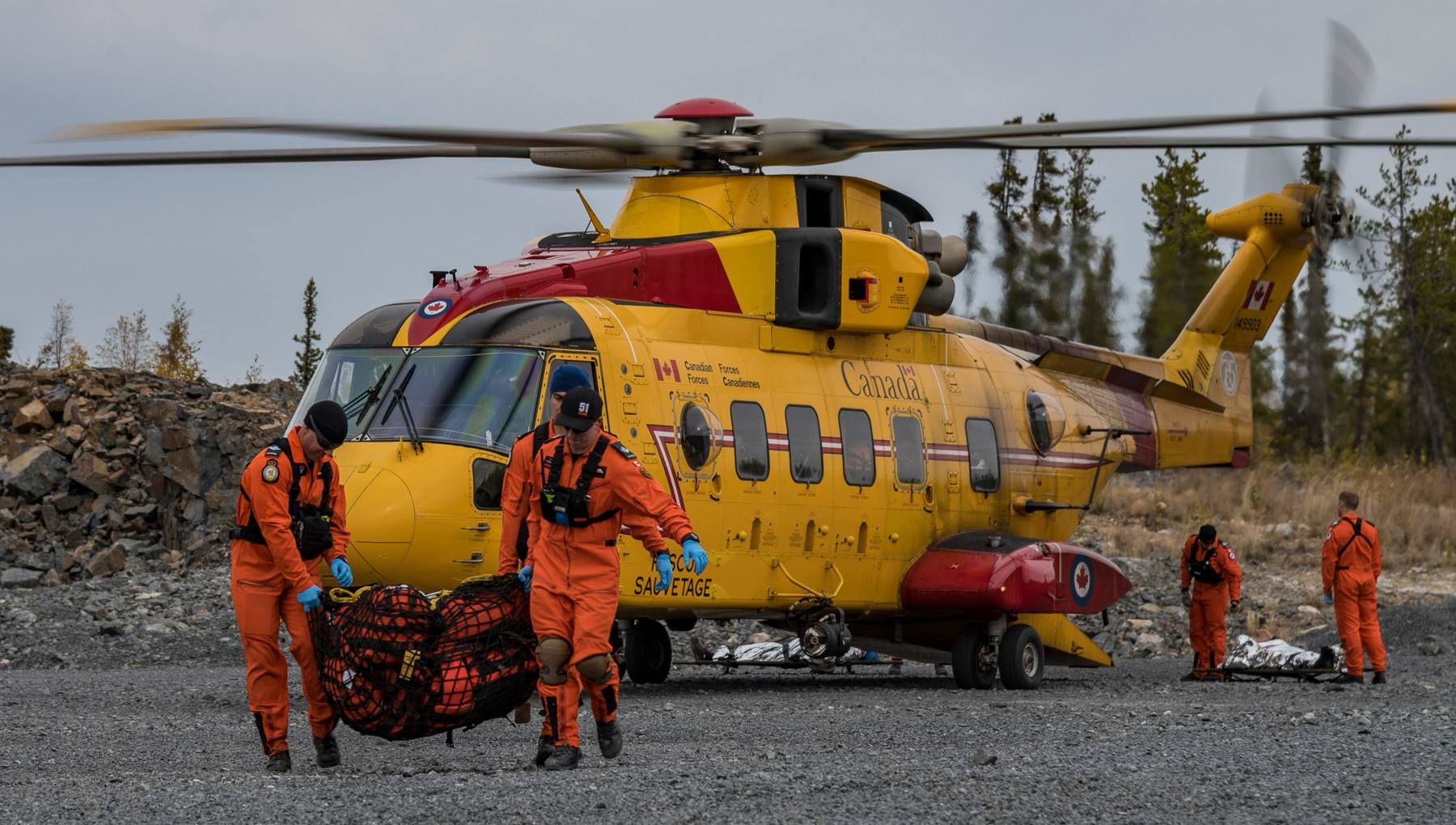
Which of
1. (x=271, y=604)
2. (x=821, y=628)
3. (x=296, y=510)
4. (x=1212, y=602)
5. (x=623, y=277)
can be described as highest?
(x=623, y=277)

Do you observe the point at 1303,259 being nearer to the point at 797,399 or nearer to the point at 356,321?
the point at 797,399

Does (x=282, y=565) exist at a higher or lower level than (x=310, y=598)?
higher

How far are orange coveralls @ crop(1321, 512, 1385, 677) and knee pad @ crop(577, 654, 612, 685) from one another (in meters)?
9.84

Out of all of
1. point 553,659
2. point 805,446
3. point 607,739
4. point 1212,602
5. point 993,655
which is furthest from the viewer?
point 1212,602

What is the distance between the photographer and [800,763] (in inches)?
329

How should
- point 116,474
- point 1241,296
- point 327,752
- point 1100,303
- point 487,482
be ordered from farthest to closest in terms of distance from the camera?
point 1100,303 < point 116,474 < point 1241,296 < point 487,482 < point 327,752

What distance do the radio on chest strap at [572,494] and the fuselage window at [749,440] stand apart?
15.8 ft

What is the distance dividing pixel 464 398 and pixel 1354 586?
8914 millimetres

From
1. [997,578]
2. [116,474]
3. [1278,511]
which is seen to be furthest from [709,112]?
[1278,511]

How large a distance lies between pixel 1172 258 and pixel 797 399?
66.6 ft

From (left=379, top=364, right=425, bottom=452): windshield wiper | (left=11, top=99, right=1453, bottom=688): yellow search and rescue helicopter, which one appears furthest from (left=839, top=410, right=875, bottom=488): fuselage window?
(left=379, top=364, right=425, bottom=452): windshield wiper

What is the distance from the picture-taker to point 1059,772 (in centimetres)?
784

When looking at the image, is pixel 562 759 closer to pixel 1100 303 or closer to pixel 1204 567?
pixel 1204 567

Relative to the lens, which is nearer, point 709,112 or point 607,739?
point 607,739
